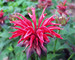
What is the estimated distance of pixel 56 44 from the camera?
1145 mm

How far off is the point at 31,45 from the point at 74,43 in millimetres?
584

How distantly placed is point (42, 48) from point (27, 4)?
3.26ft

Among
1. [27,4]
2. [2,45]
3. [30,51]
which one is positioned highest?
[27,4]

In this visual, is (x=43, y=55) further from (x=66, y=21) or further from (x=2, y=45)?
(x=2, y=45)

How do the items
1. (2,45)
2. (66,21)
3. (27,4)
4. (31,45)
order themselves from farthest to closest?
(27,4) < (2,45) < (66,21) < (31,45)

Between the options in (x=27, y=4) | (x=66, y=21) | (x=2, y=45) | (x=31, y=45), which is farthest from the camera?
(x=27, y=4)

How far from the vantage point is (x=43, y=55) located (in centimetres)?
74

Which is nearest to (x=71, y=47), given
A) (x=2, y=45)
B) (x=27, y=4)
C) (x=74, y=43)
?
(x=74, y=43)

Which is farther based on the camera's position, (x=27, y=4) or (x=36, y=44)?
(x=27, y=4)

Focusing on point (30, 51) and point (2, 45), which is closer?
point (30, 51)

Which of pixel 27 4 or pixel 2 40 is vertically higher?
pixel 27 4

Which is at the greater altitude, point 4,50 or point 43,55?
point 43,55

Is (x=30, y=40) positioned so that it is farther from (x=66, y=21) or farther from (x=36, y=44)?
(x=66, y=21)

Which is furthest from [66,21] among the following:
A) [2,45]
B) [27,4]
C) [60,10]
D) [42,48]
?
[27,4]
